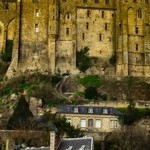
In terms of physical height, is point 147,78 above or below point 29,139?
above

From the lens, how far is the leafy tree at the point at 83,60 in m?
91.1

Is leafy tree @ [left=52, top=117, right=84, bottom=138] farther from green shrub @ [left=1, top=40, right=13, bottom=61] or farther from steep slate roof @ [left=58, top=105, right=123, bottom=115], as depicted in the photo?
green shrub @ [left=1, top=40, right=13, bottom=61]

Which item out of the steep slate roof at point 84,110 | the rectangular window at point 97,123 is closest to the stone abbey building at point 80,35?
the steep slate roof at point 84,110

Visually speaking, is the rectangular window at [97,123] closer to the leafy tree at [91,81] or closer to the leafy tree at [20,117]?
the leafy tree at [20,117]

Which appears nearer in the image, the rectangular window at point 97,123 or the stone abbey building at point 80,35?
the rectangular window at point 97,123

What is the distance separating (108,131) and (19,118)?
10.1 meters

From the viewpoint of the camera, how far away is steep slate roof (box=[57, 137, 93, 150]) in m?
52.1

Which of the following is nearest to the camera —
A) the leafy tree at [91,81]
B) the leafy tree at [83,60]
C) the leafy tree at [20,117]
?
the leafy tree at [20,117]

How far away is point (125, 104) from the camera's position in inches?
3233

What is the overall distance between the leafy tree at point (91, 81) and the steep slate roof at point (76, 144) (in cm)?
3447

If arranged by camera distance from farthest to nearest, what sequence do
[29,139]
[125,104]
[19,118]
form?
[125,104] < [19,118] < [29,139]

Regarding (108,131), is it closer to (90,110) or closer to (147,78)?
(90,110)

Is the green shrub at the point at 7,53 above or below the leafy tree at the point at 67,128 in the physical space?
above

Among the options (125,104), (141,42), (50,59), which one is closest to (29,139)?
(125,104)
